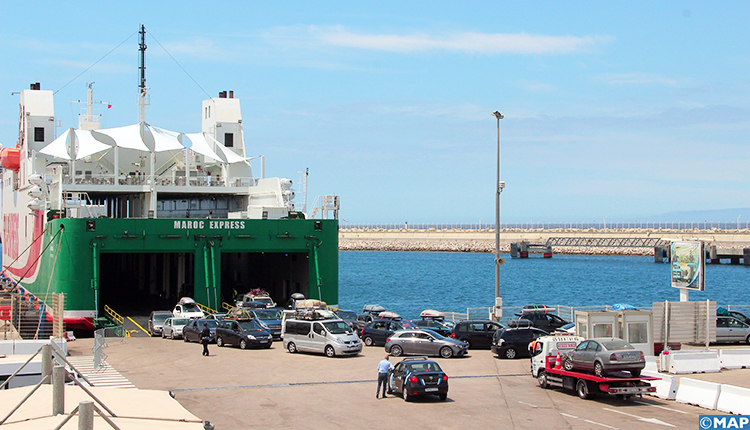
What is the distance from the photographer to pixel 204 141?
46156 mm

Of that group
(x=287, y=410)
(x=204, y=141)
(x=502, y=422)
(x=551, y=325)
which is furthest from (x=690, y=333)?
(x=204, y=141)

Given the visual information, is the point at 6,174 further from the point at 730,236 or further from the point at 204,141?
the point at 730,236

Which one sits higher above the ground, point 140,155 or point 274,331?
point 140,155

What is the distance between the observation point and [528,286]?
10325 centimetres

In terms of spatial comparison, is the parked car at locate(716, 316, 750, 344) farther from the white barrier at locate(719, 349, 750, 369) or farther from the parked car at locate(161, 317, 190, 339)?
the parked car at locate(161, 317, 190, 339)

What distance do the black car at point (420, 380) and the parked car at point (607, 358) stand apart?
399 centimetres

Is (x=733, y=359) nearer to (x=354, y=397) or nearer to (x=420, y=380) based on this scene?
(x=420, y=380)

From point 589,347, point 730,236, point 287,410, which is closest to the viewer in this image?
point 287,410

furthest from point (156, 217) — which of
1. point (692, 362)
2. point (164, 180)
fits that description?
point (692, 362)

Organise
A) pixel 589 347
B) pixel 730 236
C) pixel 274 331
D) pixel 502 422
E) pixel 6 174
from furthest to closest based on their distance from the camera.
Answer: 1. pixel 730 236
2. pixel 6 174
3. pixel 274 331
4. pixel 589 347
5. pixel 502 422

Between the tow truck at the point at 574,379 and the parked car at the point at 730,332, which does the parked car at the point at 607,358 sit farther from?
the parked car at the point at 730,332

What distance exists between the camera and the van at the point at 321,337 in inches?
1125

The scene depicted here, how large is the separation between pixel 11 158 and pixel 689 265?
48.0 meters

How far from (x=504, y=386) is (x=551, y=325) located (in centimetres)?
1373
